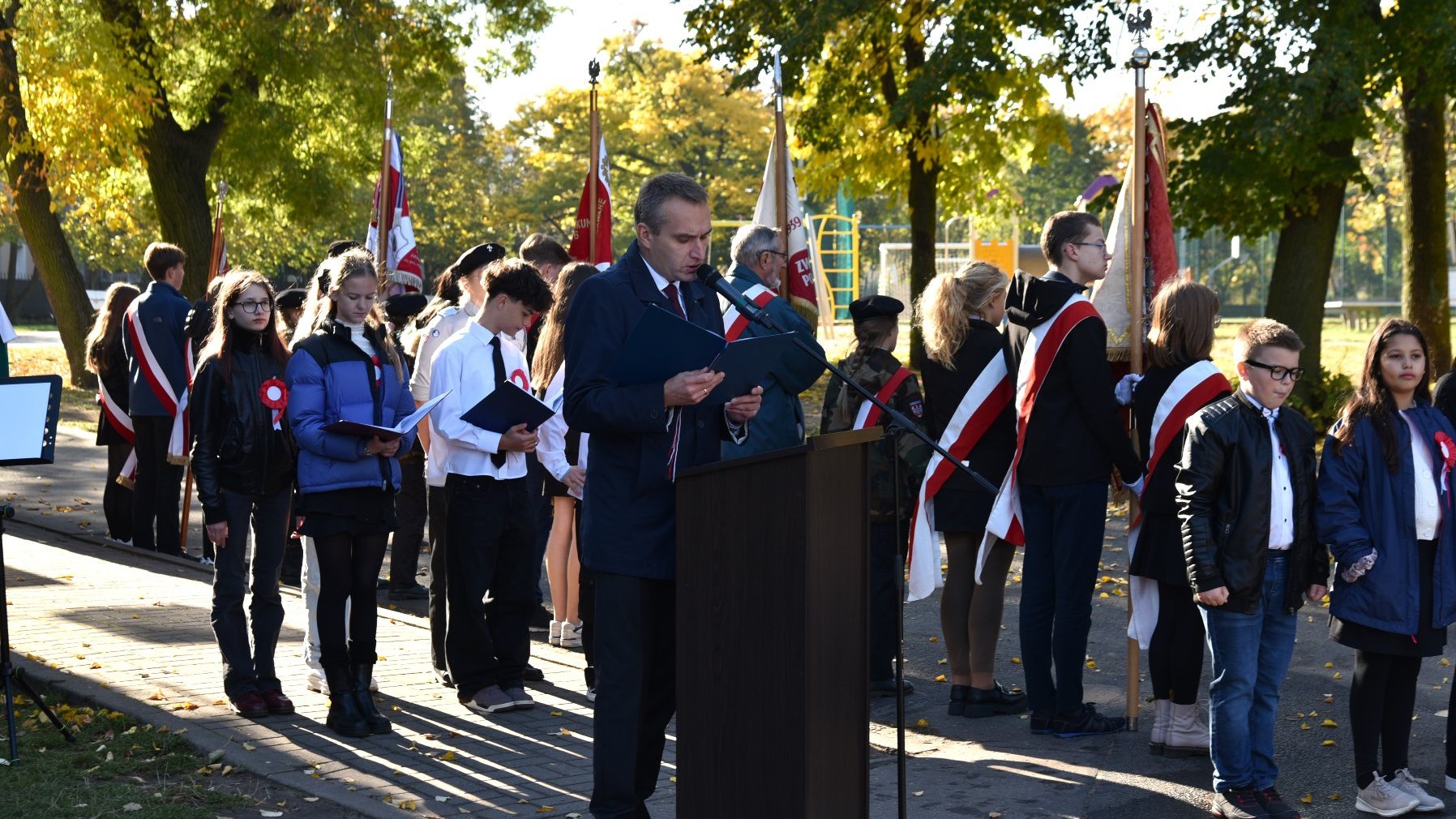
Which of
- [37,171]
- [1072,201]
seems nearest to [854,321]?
[37,171]

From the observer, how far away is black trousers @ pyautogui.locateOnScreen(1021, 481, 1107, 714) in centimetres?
682

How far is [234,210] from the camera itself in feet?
90.2

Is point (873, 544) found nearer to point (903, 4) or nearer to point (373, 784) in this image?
point (373, 784)

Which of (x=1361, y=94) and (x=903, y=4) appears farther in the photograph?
(x=903, y=4)

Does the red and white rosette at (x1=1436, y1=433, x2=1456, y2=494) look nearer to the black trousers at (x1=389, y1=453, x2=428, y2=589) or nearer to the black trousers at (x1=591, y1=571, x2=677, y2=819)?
the black trousers at (x1=591, y1=571, x2=677, y2=819)

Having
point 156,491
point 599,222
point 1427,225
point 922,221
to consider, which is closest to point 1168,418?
point 599,222

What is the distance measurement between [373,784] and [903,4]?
53.4 ft

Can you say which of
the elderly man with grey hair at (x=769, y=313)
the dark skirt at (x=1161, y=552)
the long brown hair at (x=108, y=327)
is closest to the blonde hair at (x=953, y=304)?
the elderly man with grey hair at (x=769, y=313)

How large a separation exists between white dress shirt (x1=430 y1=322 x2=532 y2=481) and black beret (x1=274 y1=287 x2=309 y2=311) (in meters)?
2.30

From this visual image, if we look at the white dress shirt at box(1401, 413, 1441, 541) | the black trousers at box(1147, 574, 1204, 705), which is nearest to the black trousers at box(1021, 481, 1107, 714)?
the black trousers at box(1147, 574, 1204, 705)

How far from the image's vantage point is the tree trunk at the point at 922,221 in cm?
2275

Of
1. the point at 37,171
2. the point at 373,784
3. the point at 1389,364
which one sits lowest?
the point at 373,784

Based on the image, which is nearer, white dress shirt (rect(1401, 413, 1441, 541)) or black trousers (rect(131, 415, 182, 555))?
white dress shirt (rect(1401, 413, 1441, 541))

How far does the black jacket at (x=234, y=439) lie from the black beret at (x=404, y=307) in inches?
124
